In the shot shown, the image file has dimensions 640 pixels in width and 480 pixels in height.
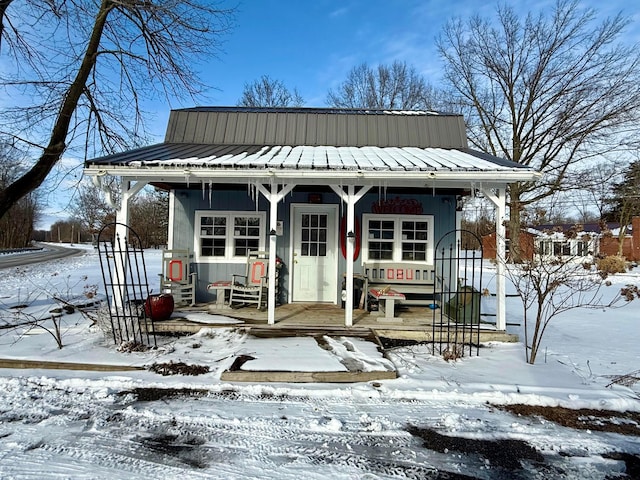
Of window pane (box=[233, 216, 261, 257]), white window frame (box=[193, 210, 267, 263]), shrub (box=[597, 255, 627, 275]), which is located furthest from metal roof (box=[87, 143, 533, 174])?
shrub (box=[597, 255, 627, 275])

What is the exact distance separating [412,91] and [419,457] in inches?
1044

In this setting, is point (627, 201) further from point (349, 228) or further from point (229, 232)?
point (229, 232)

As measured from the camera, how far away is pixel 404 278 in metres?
7.36

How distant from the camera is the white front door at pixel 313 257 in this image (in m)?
7.68

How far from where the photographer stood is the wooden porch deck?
18.1ft

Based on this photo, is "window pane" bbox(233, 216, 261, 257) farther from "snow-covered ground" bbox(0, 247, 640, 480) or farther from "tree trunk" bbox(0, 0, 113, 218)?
"tree trunk" bbox(0, 0, 113, 218)

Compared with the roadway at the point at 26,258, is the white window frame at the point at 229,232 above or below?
above

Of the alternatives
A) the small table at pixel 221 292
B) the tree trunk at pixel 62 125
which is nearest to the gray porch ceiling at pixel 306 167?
the tree trunk at pixel 62 125

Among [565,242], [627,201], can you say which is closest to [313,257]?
[565,242]

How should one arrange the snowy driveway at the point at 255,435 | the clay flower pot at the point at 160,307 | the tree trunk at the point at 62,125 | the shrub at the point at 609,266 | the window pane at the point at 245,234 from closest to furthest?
the snowy driveway at the point at 255,435 < the shrub at the point at 609,266 < the clay flower pot at the point at 160,307 < the tree trunk at the point at 62,125 < the window pane at the point at 245,234

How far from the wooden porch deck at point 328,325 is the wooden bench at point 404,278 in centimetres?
57

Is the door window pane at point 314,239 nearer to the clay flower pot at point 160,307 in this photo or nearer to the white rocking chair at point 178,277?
the white rocking chair at point 178,277

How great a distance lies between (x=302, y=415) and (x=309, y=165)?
3504 millimetres

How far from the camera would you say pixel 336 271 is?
765 cm
